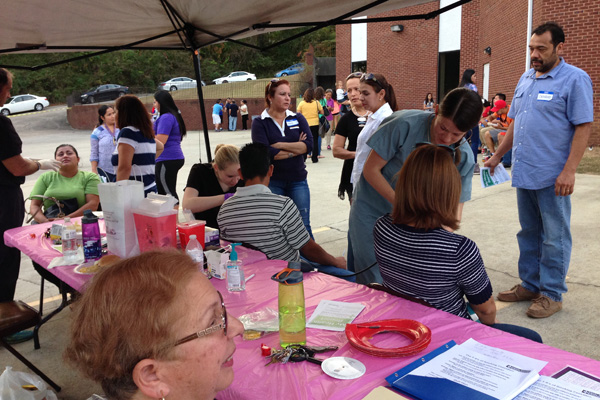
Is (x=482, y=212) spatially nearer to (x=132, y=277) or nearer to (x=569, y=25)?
(x=132, y=277)

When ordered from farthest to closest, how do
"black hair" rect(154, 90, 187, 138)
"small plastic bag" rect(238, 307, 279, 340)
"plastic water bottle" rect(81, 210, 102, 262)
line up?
1. "black hair" rect(154, 90, 187, 138)
2. "plastic water bottle" rect(81, 210, 102, 262)
3. "small plastic bag" rect(238, 307, 279, 340)

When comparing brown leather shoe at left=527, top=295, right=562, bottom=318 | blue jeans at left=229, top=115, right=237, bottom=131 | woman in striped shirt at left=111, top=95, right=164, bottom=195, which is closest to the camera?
brown leather shoe at left=527, top=295, right=562, bottom=318

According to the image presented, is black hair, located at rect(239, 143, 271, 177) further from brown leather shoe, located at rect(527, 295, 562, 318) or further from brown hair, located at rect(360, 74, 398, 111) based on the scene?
brown leather shoe, located at rect(527, 295, 562, 318)

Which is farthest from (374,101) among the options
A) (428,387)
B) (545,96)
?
(428,387)

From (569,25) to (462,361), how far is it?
1195 centimetres

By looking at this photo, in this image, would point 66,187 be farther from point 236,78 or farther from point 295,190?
point 236,78

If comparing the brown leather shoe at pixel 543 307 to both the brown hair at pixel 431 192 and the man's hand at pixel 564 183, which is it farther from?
the brown hair at pixel 431 192

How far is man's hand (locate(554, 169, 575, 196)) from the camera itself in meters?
3.16

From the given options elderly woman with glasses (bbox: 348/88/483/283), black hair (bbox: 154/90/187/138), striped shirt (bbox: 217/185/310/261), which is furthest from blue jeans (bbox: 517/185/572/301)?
black hair (bbox: 154/90/187/138)

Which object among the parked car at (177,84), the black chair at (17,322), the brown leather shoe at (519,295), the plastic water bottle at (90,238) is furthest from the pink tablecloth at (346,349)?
the parked car at (177,84)

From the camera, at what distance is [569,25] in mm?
10867

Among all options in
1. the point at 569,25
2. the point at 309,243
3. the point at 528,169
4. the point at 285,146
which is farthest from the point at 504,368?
the point at 569,25

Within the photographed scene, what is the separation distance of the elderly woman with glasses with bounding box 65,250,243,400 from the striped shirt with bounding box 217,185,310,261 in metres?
1.58

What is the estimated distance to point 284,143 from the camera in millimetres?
4336
